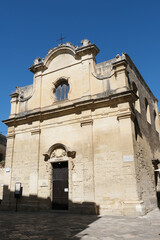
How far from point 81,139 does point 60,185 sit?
2676 mm

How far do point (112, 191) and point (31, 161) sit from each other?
511cm

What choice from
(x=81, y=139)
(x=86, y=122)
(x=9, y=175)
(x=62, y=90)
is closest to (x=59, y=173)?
(x=81, y=139)

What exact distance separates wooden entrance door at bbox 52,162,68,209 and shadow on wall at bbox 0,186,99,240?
420mm

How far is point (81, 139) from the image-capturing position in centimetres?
1127

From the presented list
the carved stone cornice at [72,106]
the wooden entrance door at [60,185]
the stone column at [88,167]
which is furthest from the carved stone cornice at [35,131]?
the stone column at [88,167]

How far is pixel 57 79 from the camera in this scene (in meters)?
13.5

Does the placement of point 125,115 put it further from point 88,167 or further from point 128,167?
point 88,167

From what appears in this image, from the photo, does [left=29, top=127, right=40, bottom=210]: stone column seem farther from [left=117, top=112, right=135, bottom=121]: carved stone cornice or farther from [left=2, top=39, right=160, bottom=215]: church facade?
[left=117, top=112, right=135, bottom=121]: carved stone cornice

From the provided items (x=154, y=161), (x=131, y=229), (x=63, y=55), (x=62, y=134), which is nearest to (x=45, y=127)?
(x=62, y=134)

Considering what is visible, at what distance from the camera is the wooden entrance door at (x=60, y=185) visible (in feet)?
36.3

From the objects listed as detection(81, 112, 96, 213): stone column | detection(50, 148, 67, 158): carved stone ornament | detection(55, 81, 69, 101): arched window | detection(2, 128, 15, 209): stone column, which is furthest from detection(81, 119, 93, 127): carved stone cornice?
detection(2, 128, 15, 209): stone column

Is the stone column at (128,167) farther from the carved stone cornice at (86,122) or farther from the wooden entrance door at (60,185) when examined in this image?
the wooden entrance door at (60,185)

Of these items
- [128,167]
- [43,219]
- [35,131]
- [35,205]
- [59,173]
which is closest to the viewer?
[43,219]

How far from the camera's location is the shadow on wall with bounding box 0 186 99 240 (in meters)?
5.95
